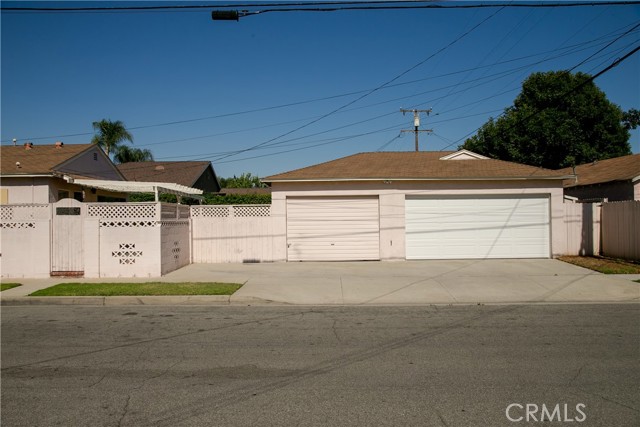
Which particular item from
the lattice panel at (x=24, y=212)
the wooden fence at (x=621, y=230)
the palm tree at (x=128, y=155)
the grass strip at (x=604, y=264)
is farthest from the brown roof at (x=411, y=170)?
the palm tree at (x=128, y=155)

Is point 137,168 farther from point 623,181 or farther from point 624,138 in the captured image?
point 624,138

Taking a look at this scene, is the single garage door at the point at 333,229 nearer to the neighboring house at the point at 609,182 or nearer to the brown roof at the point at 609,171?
the neighboring house at the point at 609,182

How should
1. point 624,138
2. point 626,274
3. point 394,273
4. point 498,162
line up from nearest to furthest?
point 626,274 < point 394,273 < point 498,162 < point 624,138

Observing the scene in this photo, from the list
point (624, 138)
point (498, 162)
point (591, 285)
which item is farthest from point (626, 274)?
point (624, 138)

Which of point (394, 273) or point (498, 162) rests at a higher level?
point (498, 162)

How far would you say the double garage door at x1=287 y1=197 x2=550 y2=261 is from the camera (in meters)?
17.3

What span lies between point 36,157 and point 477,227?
57.2 ft

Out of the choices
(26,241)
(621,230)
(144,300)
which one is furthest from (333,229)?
(621,230)

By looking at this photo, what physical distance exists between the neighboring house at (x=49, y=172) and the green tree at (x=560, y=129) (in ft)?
85.8

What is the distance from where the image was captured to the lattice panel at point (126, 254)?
13.6 metres

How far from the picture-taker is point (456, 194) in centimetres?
1728

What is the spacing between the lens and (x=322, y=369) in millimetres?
5684

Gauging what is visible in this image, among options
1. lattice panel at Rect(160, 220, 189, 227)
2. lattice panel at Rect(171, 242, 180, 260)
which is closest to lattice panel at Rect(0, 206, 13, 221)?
lattice panel at Rect(160, 220, 189, 227)

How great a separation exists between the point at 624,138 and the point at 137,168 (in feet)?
126
